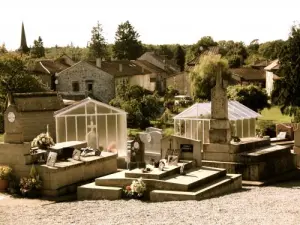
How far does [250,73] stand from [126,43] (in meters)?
33.3

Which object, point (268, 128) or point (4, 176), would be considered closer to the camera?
point (4, 176)

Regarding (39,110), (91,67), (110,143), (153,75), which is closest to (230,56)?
(153,75)

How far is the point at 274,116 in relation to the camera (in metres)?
49.1

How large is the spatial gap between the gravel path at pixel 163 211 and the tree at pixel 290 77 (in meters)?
23.0

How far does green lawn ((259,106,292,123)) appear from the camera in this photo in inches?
1797

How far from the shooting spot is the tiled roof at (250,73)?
68.7m

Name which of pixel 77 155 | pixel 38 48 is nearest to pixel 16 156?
pixel 77 155

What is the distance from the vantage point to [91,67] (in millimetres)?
57094

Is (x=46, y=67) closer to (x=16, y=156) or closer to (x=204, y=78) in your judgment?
(x=204, y=78)

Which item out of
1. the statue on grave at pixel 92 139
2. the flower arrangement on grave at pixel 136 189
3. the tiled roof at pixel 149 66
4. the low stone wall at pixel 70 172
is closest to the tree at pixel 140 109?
the statue on grave at pixel 92 139

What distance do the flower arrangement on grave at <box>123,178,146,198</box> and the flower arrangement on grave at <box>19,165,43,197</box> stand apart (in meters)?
3.34

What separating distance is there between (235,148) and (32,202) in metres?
8.90

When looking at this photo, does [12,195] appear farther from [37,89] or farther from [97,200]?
[37,89]

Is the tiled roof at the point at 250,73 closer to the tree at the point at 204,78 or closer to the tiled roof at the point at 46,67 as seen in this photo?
the tree at the point at 204,78
